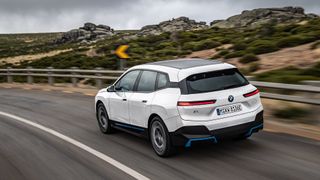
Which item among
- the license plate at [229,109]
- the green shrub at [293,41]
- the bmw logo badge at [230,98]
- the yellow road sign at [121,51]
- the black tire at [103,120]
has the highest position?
the green shrub at [293,41]

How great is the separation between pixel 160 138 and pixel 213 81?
128cm

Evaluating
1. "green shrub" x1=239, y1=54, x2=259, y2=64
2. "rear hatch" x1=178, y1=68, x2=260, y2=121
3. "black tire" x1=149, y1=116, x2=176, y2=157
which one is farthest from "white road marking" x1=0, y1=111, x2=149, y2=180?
"green shrub" x1=239, y1=54, x2=259, y2=64

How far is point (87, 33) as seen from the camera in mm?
149875

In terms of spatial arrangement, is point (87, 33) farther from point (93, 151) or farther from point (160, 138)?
point (160, 138)

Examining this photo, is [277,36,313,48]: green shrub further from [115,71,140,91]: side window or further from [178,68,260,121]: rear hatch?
[178,68,260,121]: rear hatch

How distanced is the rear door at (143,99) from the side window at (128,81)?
25 centimetres

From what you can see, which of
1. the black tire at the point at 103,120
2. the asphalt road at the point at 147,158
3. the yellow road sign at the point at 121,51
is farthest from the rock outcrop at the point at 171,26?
the asphalt road at the point at 147,158

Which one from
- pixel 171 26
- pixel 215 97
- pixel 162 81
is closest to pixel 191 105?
pixel 215 97

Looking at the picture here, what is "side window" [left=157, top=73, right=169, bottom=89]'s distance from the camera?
7448 mm

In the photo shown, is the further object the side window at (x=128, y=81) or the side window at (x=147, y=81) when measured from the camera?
the side window at (x=128, y=81)

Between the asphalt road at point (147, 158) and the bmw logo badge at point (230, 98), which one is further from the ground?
the bmw logo badge at point (230, 98)

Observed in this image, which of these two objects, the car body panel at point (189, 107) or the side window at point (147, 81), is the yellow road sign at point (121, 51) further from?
the car body panel at point (189, 107)

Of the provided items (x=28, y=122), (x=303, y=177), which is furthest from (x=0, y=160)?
(x=303, y=177)

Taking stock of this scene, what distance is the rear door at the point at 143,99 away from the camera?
770 centimetres
